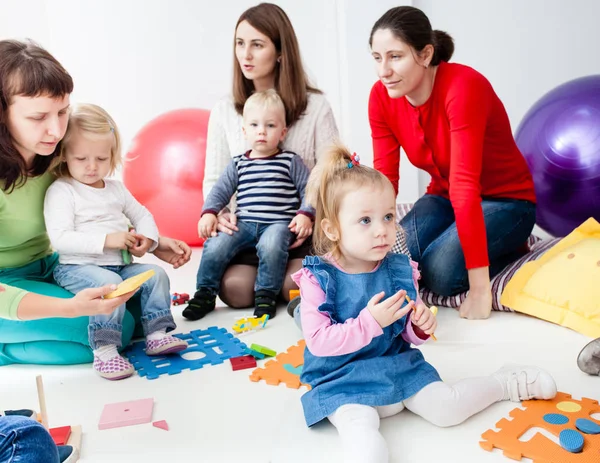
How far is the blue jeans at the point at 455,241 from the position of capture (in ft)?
6.28

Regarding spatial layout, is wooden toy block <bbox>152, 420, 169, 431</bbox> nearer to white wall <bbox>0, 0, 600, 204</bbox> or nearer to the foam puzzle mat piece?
the foam puzzle mat piece

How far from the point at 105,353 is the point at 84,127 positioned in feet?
1.92

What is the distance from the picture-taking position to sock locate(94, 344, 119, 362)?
1.55 metres

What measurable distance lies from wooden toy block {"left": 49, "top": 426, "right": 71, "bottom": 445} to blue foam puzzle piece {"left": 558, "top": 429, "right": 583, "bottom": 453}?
0.91m

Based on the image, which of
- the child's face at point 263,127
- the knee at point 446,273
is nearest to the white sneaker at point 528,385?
the knee at point 446,273

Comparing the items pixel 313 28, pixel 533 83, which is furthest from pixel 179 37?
pixel 533 83

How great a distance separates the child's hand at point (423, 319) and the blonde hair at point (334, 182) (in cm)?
20

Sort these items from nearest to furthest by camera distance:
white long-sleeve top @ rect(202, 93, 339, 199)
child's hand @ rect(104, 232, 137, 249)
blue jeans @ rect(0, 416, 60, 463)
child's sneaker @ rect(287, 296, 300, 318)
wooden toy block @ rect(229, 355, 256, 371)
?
blue jeans @ rect(0, 416, 60, 463) → wooden toy block @ rect(229, 355, 256, 371) → child's hand @ rect(104, 232, 137, 249) → child's sneaker @ rect(287, 296, 300, 318) → white long-sleeve top @ rect(202, 93, 339, 199)

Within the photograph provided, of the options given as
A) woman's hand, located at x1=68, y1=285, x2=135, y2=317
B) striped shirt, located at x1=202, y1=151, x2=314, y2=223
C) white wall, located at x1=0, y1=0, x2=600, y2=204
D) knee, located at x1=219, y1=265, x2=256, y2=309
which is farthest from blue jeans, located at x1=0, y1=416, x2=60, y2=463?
white wall, located at x1=0, y1=0, x2=600, y2=204

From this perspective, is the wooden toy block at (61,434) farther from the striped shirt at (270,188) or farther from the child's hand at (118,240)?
the striped shirt at (270,188)

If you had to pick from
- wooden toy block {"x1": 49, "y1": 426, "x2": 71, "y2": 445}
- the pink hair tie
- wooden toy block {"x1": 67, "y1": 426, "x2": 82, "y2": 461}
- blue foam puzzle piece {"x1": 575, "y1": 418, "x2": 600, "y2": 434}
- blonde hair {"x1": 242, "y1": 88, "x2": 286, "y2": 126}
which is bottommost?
wooden toy block {"x1": 67, "y1": 426, "x2": 82, "y2": 461}

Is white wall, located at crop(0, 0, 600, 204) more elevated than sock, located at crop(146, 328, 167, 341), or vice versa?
white wall, located at crop(0, 0, 600, 204)

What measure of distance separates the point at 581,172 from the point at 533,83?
1.24 meters

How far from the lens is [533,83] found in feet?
10.3
